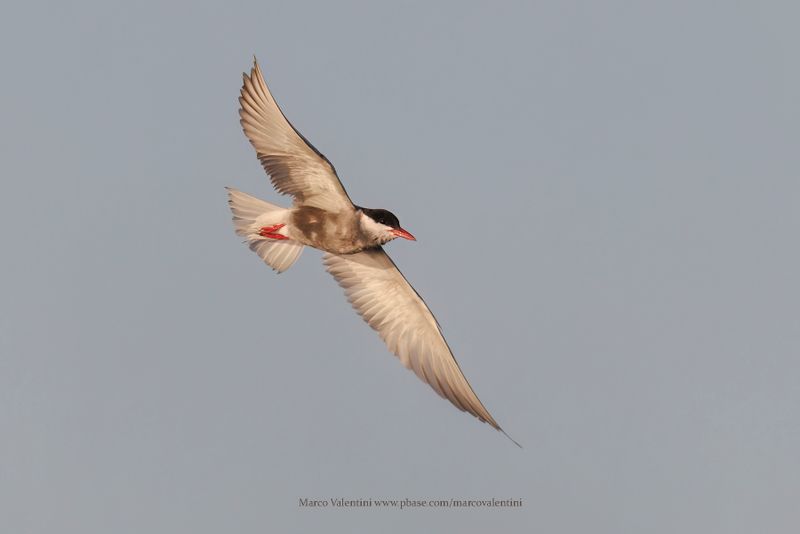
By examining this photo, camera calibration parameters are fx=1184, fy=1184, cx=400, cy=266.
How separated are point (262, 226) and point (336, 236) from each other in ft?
3.53

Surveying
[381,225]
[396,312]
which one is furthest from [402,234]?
[396,312]

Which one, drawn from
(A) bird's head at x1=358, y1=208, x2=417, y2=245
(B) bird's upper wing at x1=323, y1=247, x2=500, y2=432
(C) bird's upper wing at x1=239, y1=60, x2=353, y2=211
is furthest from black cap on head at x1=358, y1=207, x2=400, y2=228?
(B) bird's upper wing at x1=323, y1=247, x2=500, y2=432

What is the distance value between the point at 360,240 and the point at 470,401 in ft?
8.60

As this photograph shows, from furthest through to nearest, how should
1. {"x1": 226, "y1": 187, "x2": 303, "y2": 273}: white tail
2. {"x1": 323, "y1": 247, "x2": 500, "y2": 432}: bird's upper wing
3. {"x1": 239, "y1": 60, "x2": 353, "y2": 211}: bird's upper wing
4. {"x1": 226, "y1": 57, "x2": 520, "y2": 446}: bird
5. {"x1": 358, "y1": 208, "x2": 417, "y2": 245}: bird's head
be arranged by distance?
{"x1": 323, "y1": 247, "x2": 500, "y2": 432}: bird's upper wing
{"x1": 226, "y1": 187, "x2": 303, "y2": 273}: white tail
{"x1": 358, "y1": 208, "x2": 417, "y2": 245}: bird's head
{"x1": 226, "y1": 57, "x2": 520, "y2": 446}: bird
{"x1": 239, "y1": 60, "x2": 353, "y2": 211}: bird's upper wing

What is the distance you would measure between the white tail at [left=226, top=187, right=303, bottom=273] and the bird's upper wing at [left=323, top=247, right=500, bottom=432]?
888 mm

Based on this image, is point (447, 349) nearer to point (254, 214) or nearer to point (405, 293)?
point (405, 293)

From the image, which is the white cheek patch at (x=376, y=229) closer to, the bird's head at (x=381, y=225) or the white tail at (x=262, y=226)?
the bird's head at (x=381, y=225)

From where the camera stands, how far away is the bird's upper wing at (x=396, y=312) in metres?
16.6

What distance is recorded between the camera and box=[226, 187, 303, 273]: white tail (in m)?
16.3

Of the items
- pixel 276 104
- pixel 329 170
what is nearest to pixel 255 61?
pixel 276 104

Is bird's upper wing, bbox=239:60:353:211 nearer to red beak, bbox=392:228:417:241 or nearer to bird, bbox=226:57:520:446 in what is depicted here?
bird, bbox=226:57:520:446

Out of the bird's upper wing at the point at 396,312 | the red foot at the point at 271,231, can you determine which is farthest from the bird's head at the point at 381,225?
the red foot at the point at 271,231

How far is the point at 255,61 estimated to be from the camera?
15.2 meters

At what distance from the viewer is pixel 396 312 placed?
56.6 ft
